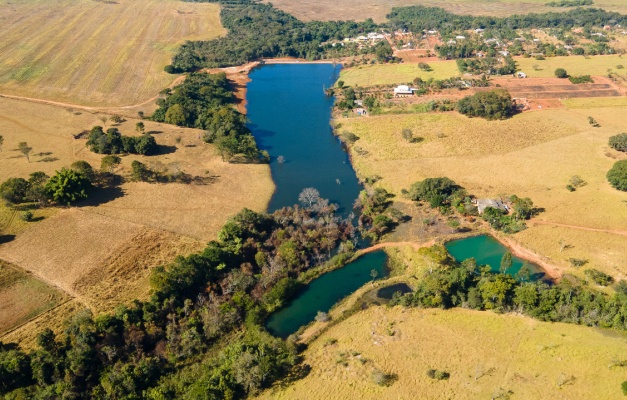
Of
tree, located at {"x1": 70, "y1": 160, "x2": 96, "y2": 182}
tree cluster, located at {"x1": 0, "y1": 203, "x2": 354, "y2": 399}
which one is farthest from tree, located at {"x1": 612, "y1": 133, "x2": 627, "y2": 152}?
tree, located at {"x1": 70, "y1": 160, "x2": 96, "y2": 182}

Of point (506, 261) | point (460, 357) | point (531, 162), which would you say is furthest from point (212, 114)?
point (460, 357)

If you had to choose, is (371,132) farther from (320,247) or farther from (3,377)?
(3,377)

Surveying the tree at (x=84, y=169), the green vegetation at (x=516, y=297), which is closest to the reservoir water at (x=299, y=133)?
the green vegetation at (x=516, y=297)

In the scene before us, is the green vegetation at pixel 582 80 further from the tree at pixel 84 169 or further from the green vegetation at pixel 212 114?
the tree at pixel 84 169

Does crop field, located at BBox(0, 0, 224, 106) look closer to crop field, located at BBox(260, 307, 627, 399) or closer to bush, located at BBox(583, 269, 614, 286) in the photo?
crop field, located at BBox(260, 307, 627, 399)

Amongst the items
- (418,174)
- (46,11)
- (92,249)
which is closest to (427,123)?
(418,174)

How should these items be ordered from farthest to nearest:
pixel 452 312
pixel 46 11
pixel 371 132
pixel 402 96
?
pixel 46 11
pixel 402 96
pixel 371 132
pixel 452 312

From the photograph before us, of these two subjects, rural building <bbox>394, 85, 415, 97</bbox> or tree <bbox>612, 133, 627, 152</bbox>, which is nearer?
tree <bbox>612, 133, 627, 152</bbox>
